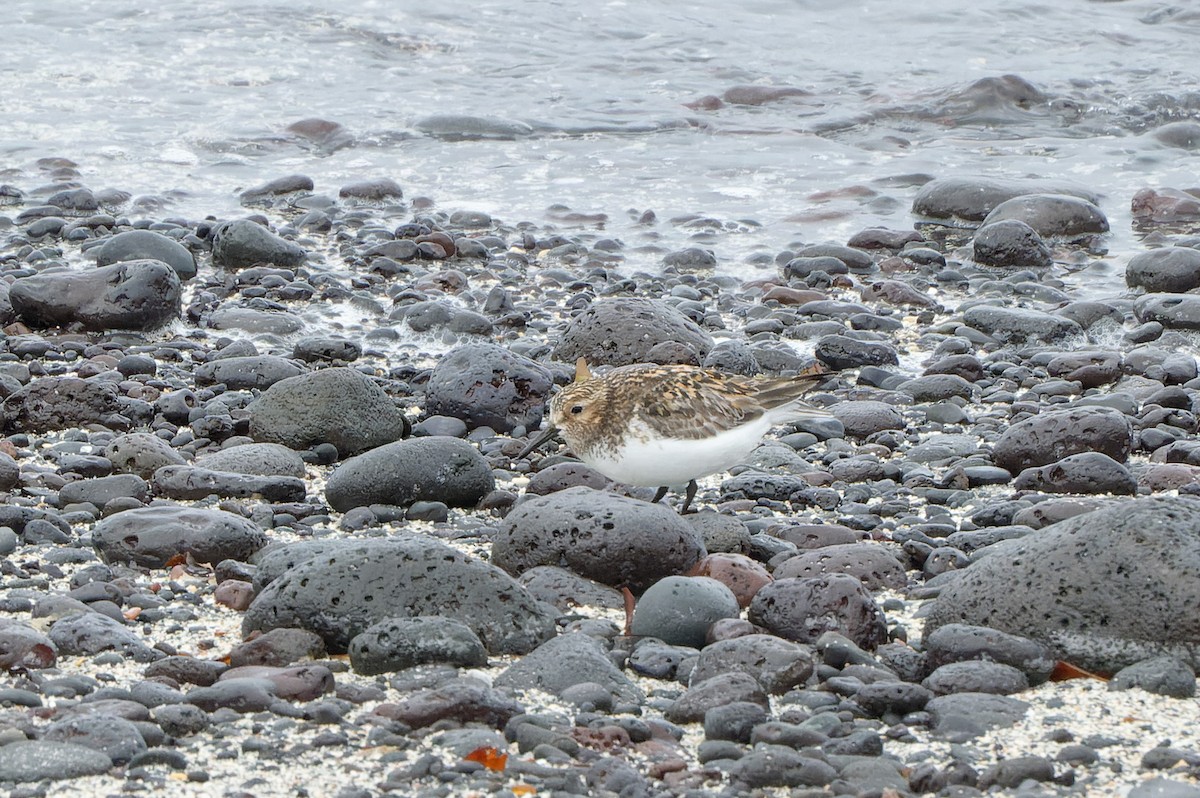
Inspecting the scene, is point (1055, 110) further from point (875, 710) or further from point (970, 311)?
point (875, 710)

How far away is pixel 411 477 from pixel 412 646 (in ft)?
6.36

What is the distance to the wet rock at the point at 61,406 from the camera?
7.78 meters

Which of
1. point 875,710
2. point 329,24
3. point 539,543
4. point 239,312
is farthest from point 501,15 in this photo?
point 875,710

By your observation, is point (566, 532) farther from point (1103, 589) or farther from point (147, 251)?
point (147, 251)

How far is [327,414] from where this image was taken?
760 cm

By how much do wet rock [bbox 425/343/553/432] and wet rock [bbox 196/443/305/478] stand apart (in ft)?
3.71

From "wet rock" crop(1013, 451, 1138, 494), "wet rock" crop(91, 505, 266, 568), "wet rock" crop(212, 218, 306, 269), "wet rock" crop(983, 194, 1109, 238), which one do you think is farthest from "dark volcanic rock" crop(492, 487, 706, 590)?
"wet rock" crop(983, 194, 1109, 238)

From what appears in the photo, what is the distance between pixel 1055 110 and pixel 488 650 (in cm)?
1344

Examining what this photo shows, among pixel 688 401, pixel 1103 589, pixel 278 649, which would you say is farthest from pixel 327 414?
pixel 1103 589

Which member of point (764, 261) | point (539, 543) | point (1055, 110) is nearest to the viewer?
point (539, 543)

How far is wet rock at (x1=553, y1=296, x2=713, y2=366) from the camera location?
9.05 meters

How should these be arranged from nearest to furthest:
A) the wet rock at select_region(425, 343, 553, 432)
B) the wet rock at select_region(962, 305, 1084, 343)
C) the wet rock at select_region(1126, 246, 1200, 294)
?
1. the wet rock at select_region(425, 343, 553, 432)
2. the wet rock at select_region(962, 305, 1084, 343)
3. the wet rock at select_region(1126, 246, 1200, 294)

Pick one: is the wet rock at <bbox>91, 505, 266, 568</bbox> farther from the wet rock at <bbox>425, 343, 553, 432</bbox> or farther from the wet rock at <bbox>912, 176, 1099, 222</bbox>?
the wet rock at <bbox>912, 176, 1099, 222</bbox>

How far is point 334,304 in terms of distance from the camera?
10.5m
